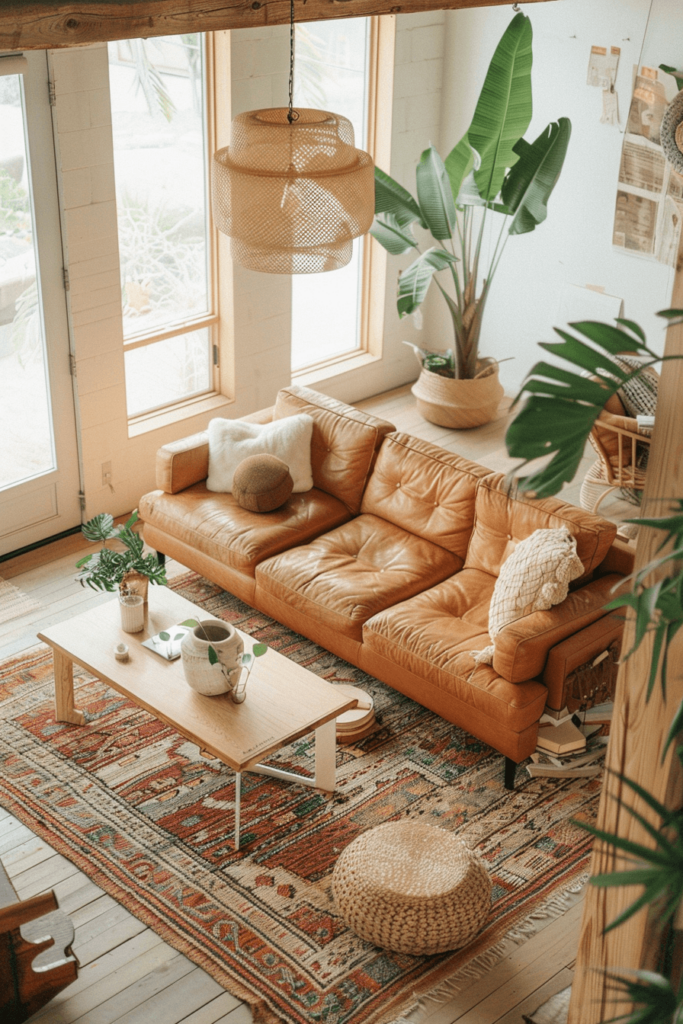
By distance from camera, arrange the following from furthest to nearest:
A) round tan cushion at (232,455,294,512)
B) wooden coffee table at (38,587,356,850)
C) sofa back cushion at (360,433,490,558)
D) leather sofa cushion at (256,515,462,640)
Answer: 1. round tan cushion at (232,455,294,512)
2. sofa back cushion at (360,433,490,558)
3. leather sofa cushion at (256,515,462,640)
4. wooden coffee table at (38,587,356,850)

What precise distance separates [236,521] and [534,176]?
8.78 feet

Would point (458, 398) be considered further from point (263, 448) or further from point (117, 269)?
point (117, 269)

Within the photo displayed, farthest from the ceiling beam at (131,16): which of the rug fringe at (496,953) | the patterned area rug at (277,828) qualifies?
the rug fringe at (496,953)

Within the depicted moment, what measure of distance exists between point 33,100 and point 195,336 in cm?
171

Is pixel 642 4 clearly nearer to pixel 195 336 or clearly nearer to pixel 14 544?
pixel 195 336

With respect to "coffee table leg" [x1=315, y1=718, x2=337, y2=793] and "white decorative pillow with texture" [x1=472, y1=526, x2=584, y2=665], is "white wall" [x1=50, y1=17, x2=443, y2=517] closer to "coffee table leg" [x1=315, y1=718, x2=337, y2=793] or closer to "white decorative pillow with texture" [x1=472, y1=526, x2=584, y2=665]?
"coffee table leg" [x1=315, y1=718, x2=337, y2=793]

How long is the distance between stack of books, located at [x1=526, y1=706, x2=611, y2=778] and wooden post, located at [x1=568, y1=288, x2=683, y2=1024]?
2.71 metres

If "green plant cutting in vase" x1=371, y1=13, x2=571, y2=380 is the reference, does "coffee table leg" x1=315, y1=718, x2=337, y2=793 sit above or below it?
below

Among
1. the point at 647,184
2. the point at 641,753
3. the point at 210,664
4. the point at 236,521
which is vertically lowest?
the point at 236,521

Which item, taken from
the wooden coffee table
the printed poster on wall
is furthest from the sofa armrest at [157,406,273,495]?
the printed poster on wall

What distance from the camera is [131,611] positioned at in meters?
4.35

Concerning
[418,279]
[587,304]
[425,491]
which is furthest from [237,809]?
[587,304]

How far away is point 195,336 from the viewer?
644cm

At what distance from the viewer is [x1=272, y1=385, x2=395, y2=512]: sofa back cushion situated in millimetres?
5426
